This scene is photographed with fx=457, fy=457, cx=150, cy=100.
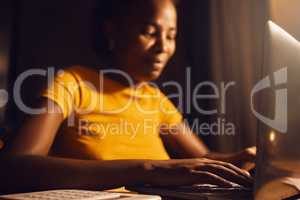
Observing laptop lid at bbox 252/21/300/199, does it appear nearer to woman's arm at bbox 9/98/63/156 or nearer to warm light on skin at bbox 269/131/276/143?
warm light on skin at bbox 269/131/276/143

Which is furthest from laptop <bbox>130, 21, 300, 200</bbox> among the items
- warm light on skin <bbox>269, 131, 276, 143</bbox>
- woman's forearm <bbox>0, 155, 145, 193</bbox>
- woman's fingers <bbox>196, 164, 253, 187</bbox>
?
woman's forearm <bbox>0, 155, 145, 193</bbox>

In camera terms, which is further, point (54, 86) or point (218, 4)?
point (218, 4)

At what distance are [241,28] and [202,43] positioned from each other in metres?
0.14

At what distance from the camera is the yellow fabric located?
105cm

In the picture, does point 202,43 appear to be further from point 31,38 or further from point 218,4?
point 31,38

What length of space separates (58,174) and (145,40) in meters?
0.41

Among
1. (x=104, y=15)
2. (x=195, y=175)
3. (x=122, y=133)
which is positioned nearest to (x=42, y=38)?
(x=104, y=15)

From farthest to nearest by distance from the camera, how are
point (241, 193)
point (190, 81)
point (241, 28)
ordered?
point (241, 28) < point (190, 81) < point (241, 193)

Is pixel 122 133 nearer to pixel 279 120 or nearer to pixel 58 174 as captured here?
pixel 58 174

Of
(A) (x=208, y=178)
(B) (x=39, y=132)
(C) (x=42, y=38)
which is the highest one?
(C) (x=42, y=38)

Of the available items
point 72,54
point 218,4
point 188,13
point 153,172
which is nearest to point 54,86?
point 72,54

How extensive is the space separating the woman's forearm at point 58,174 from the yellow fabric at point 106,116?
0.05m

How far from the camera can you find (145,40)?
1.17 m

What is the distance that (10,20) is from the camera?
39.9 inches
